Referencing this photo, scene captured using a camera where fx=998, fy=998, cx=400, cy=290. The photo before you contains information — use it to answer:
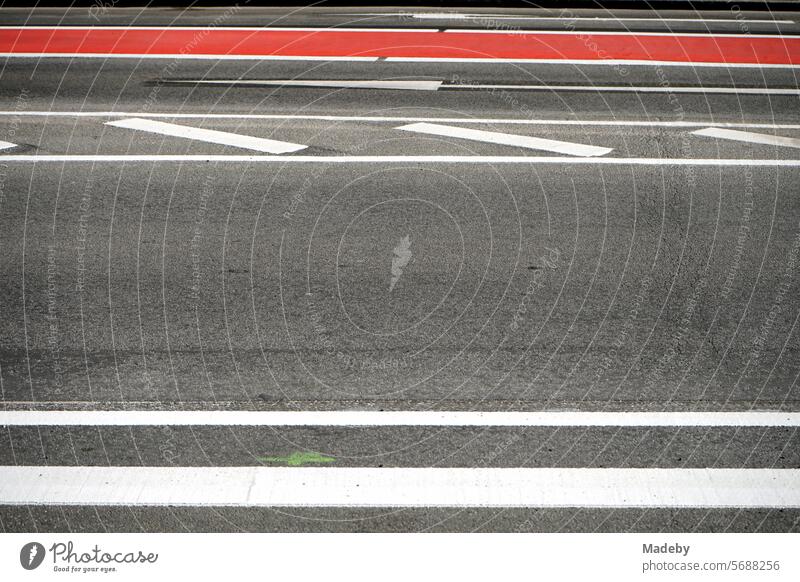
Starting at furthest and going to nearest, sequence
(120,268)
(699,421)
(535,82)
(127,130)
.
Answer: (535,82) < (127,130) < (120,268) < (699,421)

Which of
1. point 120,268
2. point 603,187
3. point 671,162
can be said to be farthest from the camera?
point 671,162

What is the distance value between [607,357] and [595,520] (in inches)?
54.8

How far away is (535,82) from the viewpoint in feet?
36.2

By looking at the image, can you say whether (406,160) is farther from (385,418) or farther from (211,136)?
(385,418)

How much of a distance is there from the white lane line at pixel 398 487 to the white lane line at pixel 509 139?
15.7 feet

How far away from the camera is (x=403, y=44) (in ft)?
44.4

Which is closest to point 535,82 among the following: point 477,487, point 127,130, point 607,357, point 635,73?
point 635,73

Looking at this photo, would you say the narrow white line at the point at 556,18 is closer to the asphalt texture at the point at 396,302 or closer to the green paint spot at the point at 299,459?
the asphalt texture at the point at 396,302

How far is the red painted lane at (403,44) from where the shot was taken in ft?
42.0

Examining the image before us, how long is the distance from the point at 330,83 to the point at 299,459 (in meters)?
7.58

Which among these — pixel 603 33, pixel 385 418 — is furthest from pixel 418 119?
pixel 603 33

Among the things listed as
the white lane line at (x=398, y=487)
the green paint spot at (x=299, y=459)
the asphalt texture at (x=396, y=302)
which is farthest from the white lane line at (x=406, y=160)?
the white lane line at (x=398, y=487)

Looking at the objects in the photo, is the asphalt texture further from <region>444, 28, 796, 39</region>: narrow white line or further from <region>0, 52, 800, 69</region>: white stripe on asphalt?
<region>444, 28, 796, 39</region>: narrow white line
